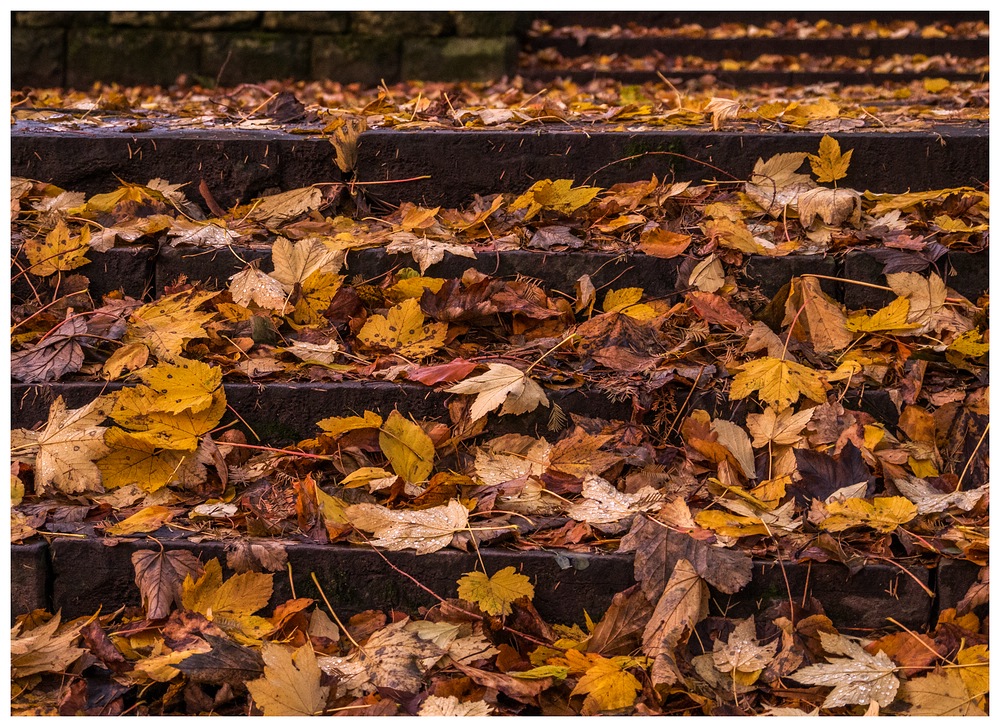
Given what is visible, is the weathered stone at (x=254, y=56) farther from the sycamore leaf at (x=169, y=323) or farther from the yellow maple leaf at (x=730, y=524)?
the yellow maple leaf at (x=730, y=524)

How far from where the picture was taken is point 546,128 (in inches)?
95.5

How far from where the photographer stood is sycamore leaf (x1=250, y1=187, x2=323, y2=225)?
7.39 ft

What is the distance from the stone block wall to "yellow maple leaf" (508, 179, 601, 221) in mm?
4405

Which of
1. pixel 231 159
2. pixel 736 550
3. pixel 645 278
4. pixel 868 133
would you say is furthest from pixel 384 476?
pixel 868 133

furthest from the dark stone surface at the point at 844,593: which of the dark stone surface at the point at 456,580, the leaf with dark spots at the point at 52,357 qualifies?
the leaf with dark spots at the point at 52,357

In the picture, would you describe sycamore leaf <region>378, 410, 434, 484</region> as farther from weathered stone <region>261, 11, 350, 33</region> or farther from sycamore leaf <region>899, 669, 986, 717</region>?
weathered stone <region>261, 11, 350, 33</region>

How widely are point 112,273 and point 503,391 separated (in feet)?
3.57

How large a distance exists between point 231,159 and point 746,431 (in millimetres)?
1613

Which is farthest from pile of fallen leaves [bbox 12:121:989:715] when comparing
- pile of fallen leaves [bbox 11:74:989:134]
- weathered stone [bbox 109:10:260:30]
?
weathered stone [bbox 109:10:260:30]

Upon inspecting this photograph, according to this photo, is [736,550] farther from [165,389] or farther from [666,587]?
[165,389]

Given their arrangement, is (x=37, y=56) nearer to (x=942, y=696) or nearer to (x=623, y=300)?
(x=623, y=300)

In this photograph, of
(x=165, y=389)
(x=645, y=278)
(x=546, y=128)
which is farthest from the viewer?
(x=546, y=128)

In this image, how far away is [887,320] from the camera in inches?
72.2

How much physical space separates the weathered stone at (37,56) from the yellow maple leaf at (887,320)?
21.8 ft
